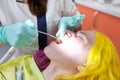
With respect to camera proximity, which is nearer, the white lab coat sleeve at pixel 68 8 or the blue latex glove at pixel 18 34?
the blue latex glove at pixel 18 34

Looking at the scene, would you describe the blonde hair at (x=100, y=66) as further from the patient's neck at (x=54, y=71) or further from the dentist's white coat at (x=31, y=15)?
the dentist's white coat at (x=31, y=15)

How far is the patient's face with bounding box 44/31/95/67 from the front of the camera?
1.11 m

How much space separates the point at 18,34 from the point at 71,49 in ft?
1.07

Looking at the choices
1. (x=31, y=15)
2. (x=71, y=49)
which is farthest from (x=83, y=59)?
(x=31, y=15)

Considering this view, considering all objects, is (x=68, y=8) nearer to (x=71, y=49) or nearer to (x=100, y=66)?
(x=71, y=49)

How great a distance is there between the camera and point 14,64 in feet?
4.27

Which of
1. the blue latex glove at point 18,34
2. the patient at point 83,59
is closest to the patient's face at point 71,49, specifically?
the patient at point 83,59

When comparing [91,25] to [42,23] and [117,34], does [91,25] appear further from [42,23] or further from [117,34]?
[42,23]

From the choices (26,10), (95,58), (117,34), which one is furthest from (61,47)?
(117,34)

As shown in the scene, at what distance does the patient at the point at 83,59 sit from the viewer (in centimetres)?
104

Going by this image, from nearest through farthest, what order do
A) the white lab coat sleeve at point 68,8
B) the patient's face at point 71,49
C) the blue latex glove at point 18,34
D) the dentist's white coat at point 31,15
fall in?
the blue latex glove at point 18,34
the patient's face at point 71,49
the dentist's white coat at point 31,15
the white lab coat sleeve at point 68,8

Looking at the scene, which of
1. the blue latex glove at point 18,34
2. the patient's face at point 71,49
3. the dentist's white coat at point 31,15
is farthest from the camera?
the dentist's white coat at point 31,15

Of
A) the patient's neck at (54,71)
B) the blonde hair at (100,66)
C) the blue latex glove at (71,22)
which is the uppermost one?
the blue latex glove at (71,22)

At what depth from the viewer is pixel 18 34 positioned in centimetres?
97
